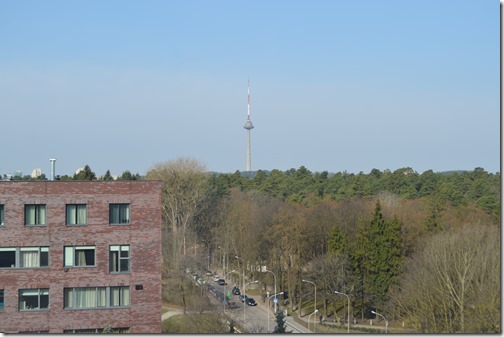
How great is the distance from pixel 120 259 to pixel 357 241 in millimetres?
39984

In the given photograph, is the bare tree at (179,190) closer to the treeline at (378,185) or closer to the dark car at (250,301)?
the treeline at (378,185)

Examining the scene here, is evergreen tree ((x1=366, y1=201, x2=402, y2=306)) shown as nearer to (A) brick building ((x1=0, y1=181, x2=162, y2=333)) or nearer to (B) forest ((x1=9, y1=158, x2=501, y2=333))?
(B) forest ((x1=9, y1=158, x2=501, y2=333))

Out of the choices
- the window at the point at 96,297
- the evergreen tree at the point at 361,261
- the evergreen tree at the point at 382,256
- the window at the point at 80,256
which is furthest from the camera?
the evergreen tree at the point at 361,261

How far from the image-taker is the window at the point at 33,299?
23.2 m

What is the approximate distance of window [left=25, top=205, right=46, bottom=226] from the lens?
23578mm

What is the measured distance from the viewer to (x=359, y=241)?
202 feet

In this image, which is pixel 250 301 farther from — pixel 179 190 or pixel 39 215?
pixel 39 215

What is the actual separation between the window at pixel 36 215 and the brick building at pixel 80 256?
3 centimetres

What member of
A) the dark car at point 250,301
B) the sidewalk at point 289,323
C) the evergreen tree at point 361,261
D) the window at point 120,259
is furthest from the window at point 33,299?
the dark car at point 250,301

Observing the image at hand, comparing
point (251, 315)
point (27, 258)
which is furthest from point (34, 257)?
point (251, 315)

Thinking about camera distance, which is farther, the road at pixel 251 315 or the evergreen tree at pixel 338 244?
the evergreen tree at pixel 338 244

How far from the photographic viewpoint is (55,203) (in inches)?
929

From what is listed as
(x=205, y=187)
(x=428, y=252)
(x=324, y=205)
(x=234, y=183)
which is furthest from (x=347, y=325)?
(x=234, y=183)

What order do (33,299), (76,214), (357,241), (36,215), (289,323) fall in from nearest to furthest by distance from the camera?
1. (33,299)
2. (36,215)
3. (76,214)
4. (289,323)
5. (357,241)
